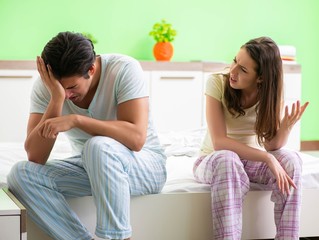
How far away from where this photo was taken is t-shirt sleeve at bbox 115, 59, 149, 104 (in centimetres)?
243

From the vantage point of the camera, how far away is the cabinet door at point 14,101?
497 cm

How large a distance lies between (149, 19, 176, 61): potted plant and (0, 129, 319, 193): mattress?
5.27 ft

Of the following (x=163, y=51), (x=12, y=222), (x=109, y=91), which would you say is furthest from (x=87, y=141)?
(x=163, y=51)

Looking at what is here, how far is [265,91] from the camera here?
8.80 feet

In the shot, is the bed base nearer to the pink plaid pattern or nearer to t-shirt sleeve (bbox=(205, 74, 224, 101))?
the pink plaid pattern

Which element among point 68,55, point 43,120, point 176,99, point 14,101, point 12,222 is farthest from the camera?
point 176,99

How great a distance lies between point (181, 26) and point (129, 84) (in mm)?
3415

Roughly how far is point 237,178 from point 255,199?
200mm

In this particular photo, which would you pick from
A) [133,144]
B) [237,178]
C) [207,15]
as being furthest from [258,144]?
[207,15]

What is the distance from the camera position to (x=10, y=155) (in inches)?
126

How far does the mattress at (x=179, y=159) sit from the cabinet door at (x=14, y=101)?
59.1 inches

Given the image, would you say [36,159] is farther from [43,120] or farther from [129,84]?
[129,84]

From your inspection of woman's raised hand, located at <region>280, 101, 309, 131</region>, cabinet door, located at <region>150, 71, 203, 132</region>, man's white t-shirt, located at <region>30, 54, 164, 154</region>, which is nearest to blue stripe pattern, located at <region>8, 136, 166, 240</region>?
man's white t-shirt, located at <region>30, 54, 164, 154</region>

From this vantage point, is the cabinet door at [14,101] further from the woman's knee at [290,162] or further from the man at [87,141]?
the woman's knee at [290,162]
